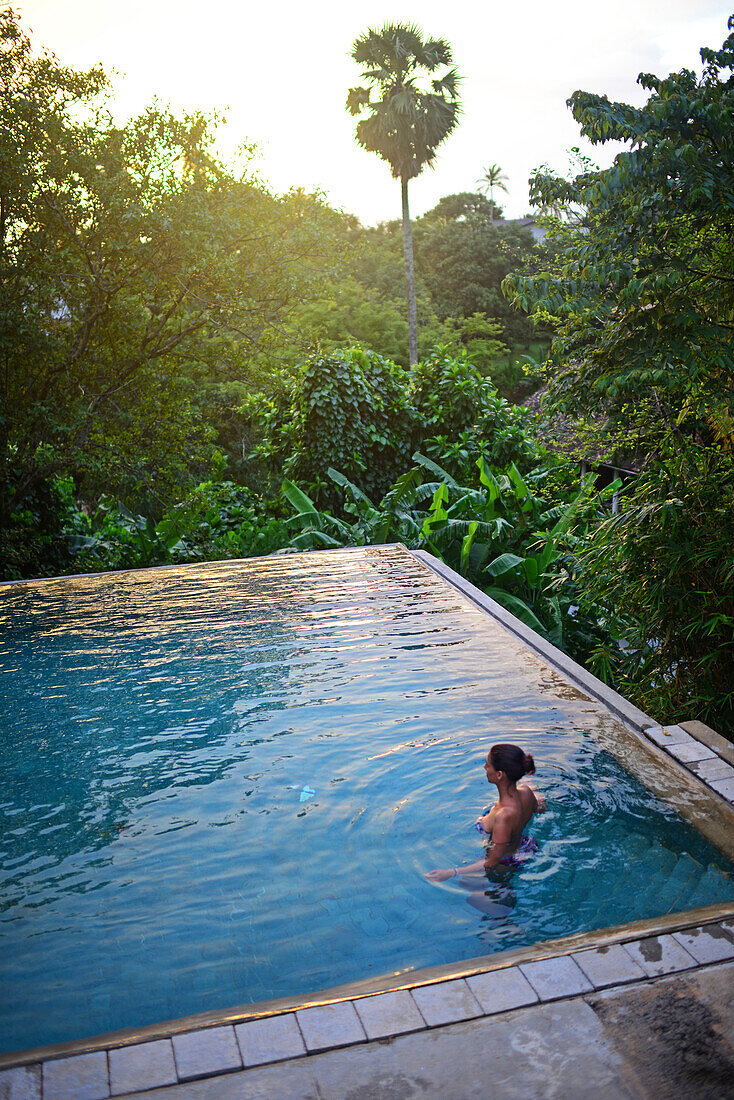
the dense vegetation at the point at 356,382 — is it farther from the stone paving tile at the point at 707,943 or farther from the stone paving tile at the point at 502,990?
the stone paving tile at the point at 502,990

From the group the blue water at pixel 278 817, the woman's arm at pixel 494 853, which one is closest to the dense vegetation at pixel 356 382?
the blue water at pixel 278 817

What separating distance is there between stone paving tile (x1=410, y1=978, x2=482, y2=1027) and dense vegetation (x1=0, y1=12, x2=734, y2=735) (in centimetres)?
347

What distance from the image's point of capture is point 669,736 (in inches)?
210

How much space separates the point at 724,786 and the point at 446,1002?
2.36m

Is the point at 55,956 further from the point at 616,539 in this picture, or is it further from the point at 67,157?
the point at 67,157

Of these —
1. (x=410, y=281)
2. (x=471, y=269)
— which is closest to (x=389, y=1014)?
(x=410, y=281)

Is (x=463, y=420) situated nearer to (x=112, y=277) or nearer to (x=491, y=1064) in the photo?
(x=112, y=277)

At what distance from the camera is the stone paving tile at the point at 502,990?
9.98ft

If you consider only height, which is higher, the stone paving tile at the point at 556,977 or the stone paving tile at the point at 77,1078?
the stone paving tile at the point at 77,1078

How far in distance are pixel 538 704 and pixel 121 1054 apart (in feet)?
12.5

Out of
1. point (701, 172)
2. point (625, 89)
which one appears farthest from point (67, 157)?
point (701, 172)

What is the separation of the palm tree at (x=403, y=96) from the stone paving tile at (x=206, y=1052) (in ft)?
105

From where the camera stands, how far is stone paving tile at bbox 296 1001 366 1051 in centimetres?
291

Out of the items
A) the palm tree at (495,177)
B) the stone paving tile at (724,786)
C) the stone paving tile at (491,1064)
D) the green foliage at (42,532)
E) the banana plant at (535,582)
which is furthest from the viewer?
the palm tree at (495,177)
